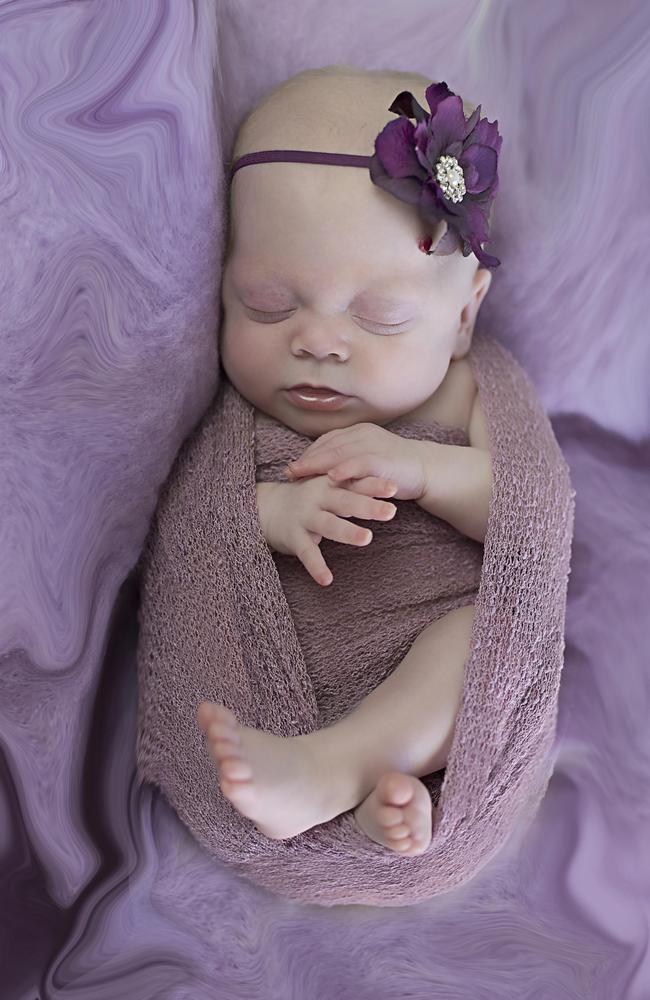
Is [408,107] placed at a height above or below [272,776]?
above

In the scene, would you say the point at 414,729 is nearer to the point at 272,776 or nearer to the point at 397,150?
the point at 272,776

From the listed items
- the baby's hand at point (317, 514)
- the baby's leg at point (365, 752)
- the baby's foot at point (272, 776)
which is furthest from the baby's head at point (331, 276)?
the baby's foot at point (272, 776)

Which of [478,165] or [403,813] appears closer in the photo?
[403,813]

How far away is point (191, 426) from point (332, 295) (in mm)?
213

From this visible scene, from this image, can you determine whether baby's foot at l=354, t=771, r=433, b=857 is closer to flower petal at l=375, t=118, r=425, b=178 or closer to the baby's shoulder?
the baby's shoulder

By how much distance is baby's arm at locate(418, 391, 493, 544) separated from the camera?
45.0 inches

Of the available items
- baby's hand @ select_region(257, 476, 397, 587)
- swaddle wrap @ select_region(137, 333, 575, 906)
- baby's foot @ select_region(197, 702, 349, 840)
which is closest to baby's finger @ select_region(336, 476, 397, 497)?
baby's hand @ select_region(257, 476, 397, 587)

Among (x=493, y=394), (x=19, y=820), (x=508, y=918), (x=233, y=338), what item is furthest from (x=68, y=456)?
(x=508, y=918)

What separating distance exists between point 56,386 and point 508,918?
0.73 m

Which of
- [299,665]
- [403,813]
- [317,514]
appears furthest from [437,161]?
[403,813]

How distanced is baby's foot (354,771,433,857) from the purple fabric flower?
52 centimetres

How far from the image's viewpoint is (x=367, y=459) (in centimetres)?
109

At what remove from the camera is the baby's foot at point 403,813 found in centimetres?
96

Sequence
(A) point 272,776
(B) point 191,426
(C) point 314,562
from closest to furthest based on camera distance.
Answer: (A) point 272,776 < (C) point 314,562 < (B) point 191,426
